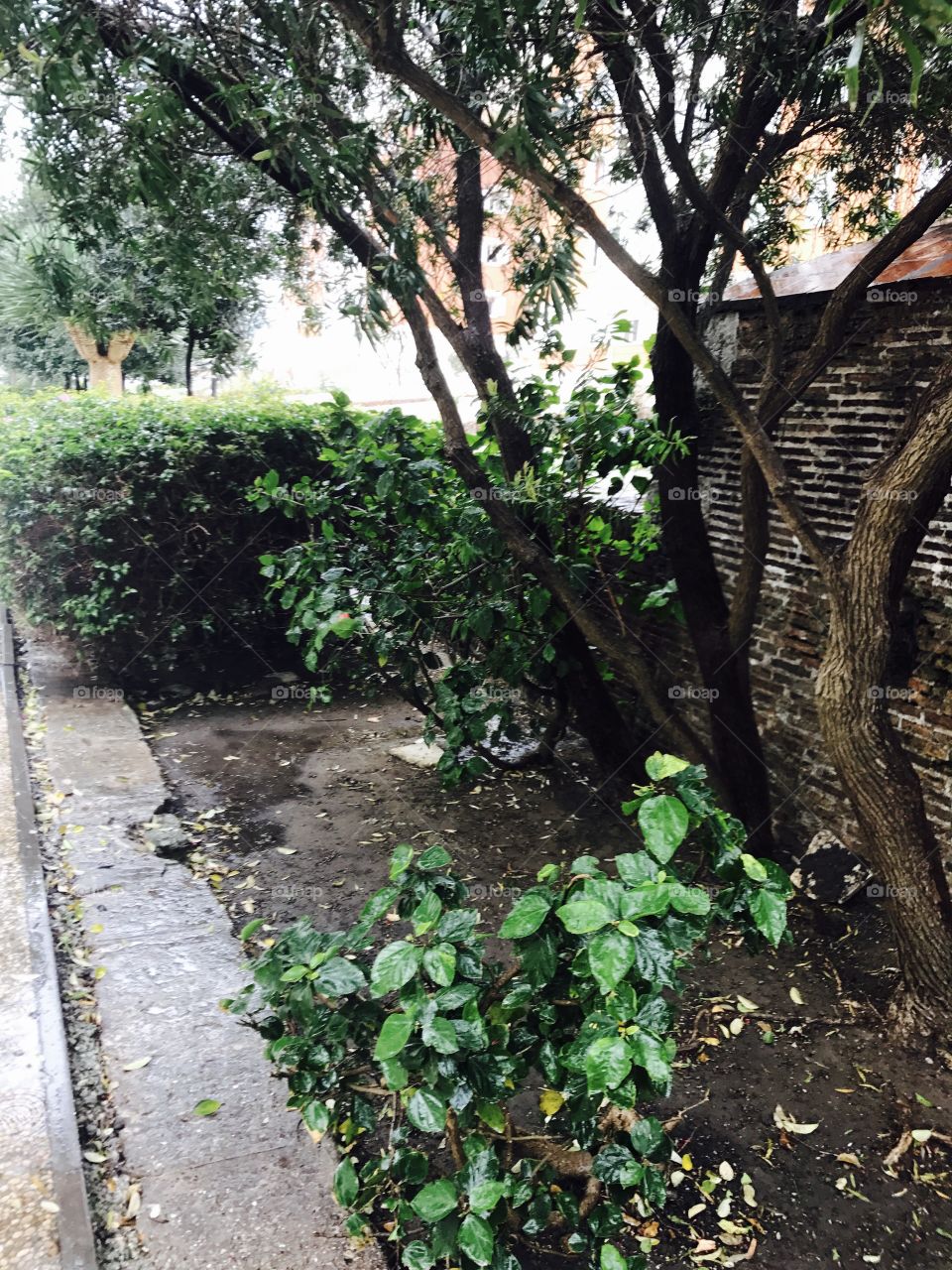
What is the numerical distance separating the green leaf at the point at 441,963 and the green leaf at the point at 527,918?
4.9 inches

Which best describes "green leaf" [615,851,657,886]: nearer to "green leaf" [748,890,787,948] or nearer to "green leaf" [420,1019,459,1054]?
"green leaf" [748,890,787,948]

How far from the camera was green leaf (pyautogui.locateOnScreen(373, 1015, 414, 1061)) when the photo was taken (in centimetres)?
197

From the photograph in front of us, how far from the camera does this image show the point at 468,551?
466cm

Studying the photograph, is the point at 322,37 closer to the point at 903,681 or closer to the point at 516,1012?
the point at 903,681

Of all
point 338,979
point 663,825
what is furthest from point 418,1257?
point 663,825

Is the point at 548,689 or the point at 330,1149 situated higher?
the point at 548,689

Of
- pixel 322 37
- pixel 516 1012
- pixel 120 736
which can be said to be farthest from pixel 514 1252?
pixel 322 37

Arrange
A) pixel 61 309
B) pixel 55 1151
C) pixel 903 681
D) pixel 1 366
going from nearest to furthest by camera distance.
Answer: pixel 55 1151 → pixel 903 681 → pixel 61 309 → pixel 1 366

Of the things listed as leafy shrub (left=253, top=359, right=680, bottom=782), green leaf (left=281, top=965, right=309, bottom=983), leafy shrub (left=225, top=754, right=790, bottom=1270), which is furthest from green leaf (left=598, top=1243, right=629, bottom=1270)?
leafy shrub (left=253, top=359, right=680, bottom=782)

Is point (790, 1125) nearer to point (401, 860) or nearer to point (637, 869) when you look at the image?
point (637, 869)

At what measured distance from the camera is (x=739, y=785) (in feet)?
15.2

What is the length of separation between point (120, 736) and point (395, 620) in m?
2.49

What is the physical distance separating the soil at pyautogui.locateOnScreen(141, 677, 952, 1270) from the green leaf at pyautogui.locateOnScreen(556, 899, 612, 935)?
82 cm

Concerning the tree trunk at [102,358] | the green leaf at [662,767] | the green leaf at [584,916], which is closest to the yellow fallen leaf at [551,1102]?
the green leaf at [584,916]
